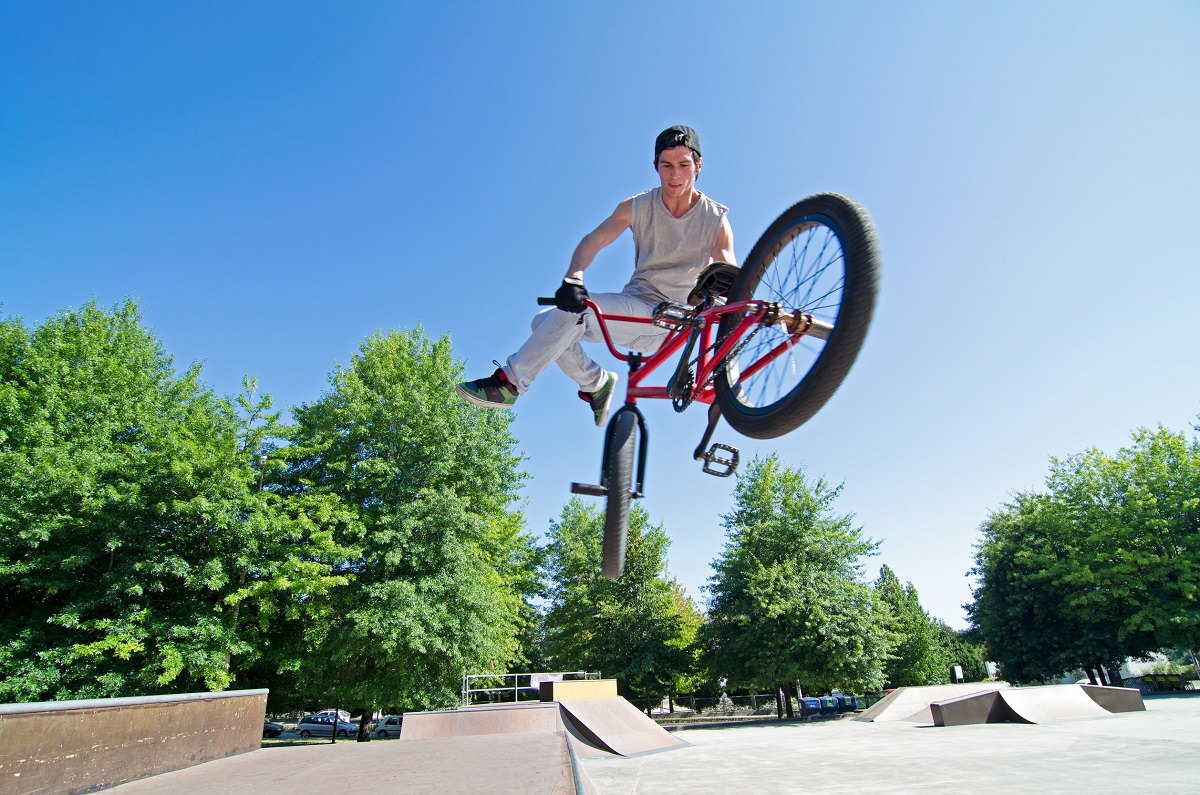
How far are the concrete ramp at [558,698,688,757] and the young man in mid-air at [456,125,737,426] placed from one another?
13511mm

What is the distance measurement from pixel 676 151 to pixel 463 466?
843 inches

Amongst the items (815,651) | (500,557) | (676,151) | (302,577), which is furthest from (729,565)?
(676,151)

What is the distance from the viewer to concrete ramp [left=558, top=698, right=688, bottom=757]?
1476cm

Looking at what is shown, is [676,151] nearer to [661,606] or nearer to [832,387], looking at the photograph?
[832,387]

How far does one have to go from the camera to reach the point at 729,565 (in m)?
34.2

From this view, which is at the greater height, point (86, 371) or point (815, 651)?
point (86, 371)

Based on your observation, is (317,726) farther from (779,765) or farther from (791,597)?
(779,765)

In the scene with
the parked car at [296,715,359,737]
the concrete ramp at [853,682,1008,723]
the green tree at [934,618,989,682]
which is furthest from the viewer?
the green tree at [934,618,989,682]

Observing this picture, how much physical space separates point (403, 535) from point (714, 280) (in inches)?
728

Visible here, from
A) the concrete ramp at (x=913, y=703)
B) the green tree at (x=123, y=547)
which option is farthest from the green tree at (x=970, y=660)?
the green tree at (x=123, y=547)

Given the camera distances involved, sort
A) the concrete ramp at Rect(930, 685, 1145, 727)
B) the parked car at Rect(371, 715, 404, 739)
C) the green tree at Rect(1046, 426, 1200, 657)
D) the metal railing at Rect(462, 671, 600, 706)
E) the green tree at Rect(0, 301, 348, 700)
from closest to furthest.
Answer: the green tree at Rect(0, 301, 348, 700) → the concrete ramp at Rect(930, 685, 1145, 727) → the metal railing at Rect(462, 671, 600, 706) → the green tree at Rect(1046, 426, 1200, 657) → the parked car at Rect(371, 715, 404, 739)

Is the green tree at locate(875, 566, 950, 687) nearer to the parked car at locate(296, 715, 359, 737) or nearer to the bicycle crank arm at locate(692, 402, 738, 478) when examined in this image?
the parked car at locate(296, 715, 359, 737)

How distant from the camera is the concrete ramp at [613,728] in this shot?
14758 mm

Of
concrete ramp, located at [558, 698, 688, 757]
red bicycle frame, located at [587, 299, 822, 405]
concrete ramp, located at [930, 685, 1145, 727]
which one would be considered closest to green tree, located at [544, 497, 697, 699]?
concrete ramp, located at [558, 698, 688, 757]
